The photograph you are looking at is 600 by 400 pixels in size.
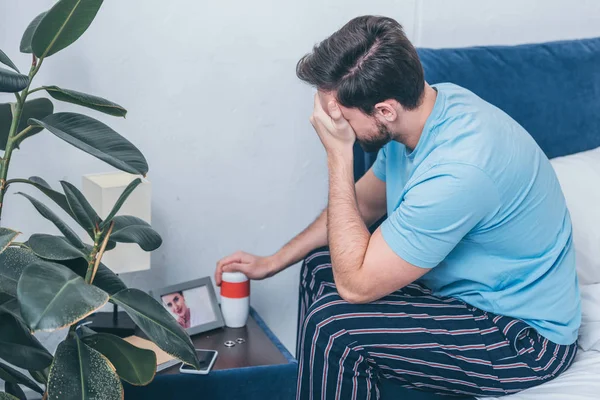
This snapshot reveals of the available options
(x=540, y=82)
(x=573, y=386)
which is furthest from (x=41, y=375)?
(x=540, y=82)

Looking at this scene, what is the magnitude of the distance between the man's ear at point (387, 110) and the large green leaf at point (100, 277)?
2.05 feet

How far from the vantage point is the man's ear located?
1599mm

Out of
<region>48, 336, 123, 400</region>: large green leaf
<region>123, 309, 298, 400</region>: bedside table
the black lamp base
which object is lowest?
<region>123, 309, 298, 400</region>: bedside table

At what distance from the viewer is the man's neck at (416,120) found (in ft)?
5.35

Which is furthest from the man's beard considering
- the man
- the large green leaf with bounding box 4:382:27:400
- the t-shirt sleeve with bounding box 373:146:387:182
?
the large green leaf with bounding box 4:382:27:400

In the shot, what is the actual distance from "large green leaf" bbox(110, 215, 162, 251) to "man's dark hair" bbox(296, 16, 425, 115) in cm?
47

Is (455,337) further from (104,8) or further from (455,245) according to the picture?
(104,8)

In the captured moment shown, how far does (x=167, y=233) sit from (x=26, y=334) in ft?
2.46

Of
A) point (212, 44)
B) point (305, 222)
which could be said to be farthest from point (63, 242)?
point (305, 222)

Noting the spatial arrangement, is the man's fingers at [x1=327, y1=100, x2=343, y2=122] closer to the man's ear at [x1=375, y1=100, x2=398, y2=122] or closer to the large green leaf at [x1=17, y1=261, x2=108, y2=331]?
the man's ear at [x1=375, y1=100, x2=398, y2=122]

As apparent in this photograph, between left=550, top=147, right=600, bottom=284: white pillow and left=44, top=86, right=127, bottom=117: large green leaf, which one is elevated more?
left=44, top=86, right=127, bottom=117: large green leaf

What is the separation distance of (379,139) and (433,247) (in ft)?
0.97

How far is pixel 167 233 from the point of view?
6.89 ft

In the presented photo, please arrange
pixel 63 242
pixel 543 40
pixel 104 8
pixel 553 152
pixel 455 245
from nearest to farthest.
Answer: pixel 63 242 → pixel 455 245 → pixel 104 8 → pixel 553 152 → pixel 543 40
